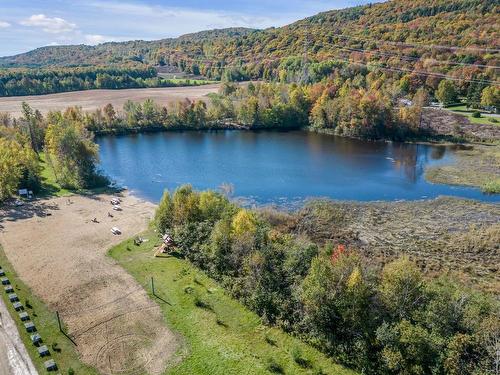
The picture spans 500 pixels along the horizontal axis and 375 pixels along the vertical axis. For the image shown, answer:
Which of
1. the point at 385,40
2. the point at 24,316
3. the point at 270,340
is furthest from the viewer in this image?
the point at 385,40

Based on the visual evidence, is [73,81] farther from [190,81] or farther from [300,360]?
[300,360]

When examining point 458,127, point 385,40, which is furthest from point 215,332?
point 385,40

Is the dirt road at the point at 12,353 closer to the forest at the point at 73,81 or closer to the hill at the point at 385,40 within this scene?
the hill at the point at 385,40

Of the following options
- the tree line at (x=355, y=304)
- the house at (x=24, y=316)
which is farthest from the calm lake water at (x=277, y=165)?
the house at (x=24, y=316)

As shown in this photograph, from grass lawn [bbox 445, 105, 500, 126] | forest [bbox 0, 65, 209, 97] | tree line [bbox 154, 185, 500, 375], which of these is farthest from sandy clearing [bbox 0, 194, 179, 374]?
forest [bbox 0, 65, 209, 97]

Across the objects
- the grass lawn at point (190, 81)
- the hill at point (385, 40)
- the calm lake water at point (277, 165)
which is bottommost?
the calm lake water at point (277, 165)

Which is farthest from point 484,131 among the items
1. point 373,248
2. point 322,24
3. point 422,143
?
point 322,24
